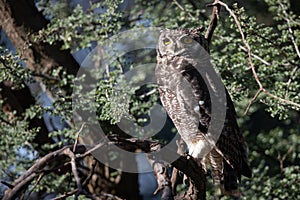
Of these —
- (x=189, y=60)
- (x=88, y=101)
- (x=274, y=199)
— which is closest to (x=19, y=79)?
(x=88, y=101)

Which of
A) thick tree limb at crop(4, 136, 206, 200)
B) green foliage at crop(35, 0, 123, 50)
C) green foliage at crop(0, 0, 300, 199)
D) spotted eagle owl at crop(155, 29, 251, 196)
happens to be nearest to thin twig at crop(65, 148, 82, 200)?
thick tree limb at crop(4, 136, 206, 200)

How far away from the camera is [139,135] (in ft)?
9.76

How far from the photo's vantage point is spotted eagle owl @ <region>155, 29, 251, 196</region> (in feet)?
7.52

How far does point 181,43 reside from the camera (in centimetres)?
245

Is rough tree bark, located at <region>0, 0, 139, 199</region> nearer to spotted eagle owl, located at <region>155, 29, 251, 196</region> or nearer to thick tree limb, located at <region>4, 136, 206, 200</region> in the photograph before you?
spotted eagle owl, located at <region>155, 29, 251, 196</region>

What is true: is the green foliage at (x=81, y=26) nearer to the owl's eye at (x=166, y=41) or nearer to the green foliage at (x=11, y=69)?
the green foliage at (x=11, y=69)

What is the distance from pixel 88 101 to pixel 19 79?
360 mm

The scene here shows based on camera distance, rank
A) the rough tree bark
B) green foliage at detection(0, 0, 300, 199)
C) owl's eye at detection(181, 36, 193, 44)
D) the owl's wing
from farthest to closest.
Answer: the rough tree bark < green foliage at detection(0, 0, 300, 199) < owl's eye at detection(181, 36, 193, 44) < the owl's wing

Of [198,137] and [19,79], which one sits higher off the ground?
[19,79]

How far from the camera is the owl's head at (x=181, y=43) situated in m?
2.39

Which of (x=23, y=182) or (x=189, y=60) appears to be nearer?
(x=23, y=182)

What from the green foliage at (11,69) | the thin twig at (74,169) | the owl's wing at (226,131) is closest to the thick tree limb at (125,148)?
the thin twig at (74,169)

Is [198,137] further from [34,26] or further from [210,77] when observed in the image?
[34,26]

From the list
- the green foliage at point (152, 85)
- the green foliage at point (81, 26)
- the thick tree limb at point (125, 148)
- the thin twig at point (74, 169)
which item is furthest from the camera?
the green foliage at point (81, 26)
